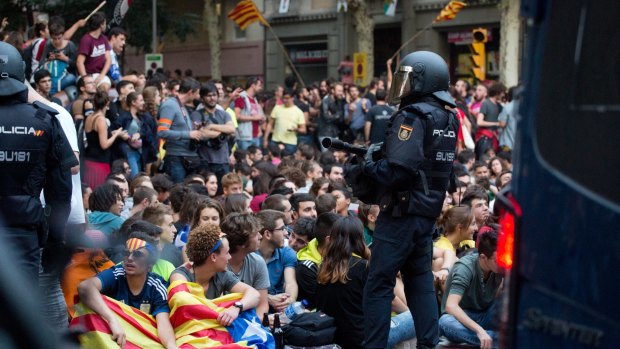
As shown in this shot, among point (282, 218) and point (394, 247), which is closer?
point (394, 247)

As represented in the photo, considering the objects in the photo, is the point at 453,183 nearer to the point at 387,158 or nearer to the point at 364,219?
the point at 387,158

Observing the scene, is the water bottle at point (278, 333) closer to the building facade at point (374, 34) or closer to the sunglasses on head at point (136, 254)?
the sunglasses on head at point (136, 254)

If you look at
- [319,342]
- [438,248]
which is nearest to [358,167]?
[319,342]

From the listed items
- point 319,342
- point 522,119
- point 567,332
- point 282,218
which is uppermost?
point 522,119

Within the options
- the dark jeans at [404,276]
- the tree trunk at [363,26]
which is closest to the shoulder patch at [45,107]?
the dark jeans at [404,276]

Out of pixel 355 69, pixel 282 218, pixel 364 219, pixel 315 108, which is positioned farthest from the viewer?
pixel 355 69

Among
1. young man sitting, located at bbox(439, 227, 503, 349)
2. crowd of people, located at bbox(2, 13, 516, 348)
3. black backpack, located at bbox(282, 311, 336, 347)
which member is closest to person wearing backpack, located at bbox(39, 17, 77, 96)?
crowd of people, located at bbox(2, 13, 516, 348)

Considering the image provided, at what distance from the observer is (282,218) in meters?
8.70

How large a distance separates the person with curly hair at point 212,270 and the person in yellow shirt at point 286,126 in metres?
11.6

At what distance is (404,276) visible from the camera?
7.04m

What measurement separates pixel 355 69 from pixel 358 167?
19.3m

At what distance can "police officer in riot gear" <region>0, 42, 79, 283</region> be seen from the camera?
6.04m

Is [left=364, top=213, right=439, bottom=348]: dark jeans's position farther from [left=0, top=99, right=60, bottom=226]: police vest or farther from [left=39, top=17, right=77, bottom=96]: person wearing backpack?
[left=39, top=17, right=77, bottom=96]: person wearing backpack

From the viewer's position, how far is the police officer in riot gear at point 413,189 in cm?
670
